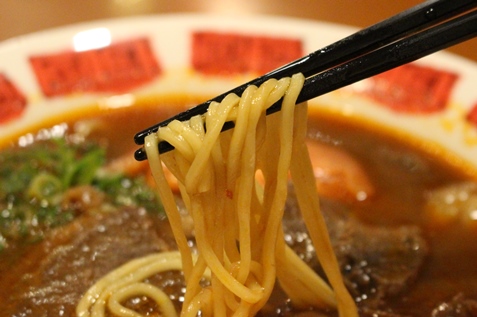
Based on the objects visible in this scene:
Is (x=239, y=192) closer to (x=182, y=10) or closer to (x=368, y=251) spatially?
(x=368, y=251)

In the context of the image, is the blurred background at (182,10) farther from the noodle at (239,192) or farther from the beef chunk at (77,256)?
the noodle at (239,192)

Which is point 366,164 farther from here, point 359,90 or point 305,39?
point 305,39

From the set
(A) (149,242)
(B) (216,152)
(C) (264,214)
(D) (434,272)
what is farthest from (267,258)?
(D) (434,272)

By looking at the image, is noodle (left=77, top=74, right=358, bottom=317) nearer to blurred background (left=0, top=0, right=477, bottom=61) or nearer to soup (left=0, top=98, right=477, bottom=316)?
soup (left=0, top=98, right=477, bottom=316)

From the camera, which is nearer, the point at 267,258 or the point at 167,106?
the point at 267,258

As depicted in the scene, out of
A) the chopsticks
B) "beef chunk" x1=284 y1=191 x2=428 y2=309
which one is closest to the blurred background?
"beef chunk" x1=284 y1=191 x2=428 y2=309

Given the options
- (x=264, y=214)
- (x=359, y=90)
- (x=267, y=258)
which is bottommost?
(x=267, y=258)
